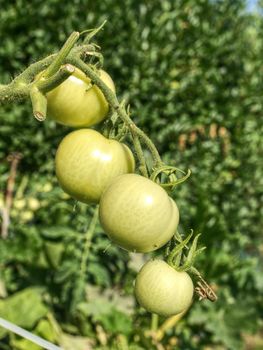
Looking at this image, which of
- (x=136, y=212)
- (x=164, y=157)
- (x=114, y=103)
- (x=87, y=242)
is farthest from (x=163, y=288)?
(x=164, y=157)

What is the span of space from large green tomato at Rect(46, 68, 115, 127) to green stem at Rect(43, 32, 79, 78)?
0.07 meters

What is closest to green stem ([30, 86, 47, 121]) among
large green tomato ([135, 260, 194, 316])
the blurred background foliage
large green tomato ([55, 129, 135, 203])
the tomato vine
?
the tomato vine

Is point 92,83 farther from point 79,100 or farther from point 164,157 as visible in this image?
point 164,157

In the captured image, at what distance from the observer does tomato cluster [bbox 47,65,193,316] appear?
33.0 inches

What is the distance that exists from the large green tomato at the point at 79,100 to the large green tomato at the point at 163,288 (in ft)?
0.78

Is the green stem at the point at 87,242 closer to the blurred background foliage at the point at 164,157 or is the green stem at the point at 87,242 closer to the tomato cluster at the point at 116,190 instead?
the blurred background foliage at the point at 164,157

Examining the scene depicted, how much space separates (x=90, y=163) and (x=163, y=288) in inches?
8.2

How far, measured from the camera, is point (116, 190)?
0.83m

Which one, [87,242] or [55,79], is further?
[87,242]

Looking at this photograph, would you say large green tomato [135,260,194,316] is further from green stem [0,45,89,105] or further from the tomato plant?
green stem [0,45,89,105]

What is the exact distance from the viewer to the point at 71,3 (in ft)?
8.70

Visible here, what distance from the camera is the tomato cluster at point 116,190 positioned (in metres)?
0.84

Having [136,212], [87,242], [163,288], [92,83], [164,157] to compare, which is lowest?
[164,157]

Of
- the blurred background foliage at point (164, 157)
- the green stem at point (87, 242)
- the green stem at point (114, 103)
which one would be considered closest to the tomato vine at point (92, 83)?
the green stem at point (114, 103)
